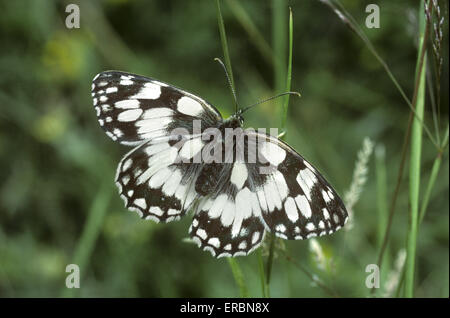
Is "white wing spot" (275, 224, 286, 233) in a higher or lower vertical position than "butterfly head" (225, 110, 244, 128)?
lower

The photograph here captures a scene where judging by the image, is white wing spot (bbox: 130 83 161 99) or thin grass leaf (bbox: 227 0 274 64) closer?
white wing spot (bbox: 130 83 161 99)

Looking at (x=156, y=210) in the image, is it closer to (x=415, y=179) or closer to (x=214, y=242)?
(x=214, y=242)

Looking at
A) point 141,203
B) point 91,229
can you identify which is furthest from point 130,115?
point 91,229

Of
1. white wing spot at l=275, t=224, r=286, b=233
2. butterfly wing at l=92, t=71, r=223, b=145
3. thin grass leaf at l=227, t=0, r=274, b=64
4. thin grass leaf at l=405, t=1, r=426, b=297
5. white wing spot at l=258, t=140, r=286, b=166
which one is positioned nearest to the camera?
thin grass leaf at l=405, t=1, r=426, b=297

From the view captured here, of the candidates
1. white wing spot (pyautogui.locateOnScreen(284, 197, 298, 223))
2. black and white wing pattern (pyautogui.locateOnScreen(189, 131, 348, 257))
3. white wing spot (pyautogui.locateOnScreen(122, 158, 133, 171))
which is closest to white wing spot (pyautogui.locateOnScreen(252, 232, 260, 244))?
black and white wing pattern (pyautogui.locateOnScreen(189, 131, 348, 257))

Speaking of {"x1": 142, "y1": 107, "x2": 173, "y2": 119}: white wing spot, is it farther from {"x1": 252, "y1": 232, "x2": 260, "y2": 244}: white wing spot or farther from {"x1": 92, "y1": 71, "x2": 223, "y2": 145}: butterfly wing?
{"x1": 252, "y1": 232, "x2": 260, "y2": 244}: white wing spot

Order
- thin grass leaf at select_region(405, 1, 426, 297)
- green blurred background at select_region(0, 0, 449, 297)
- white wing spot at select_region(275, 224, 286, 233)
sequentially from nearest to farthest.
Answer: thin grass leaf at select_region(405, 1, 426, 297), white wing spot at select_region(275, 224, 286, 233), green blurred background at select_region(0, 0, 449, 297)

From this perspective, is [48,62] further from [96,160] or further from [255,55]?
[255,55]

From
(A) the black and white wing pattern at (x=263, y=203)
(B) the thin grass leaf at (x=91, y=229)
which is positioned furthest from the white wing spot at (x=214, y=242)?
(B) the thin grass leaf at (x=91, y=229)
